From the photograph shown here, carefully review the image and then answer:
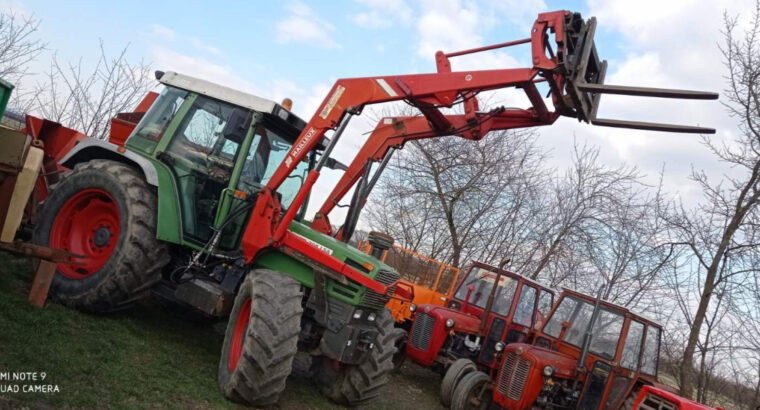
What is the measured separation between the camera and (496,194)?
1520cm

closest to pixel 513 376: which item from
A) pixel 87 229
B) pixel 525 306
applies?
pixel 525 306

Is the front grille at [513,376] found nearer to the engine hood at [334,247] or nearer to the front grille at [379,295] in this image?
the front grille at [379,295]

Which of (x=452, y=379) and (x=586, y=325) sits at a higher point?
(x=586, y=325)

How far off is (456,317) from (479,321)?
0.57 metres

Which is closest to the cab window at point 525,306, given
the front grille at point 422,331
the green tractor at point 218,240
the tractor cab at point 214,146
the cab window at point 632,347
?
the front grille at point 422,331

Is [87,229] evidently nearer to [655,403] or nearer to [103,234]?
[103,234]

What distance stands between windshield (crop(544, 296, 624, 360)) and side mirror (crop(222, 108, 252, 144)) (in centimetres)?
572

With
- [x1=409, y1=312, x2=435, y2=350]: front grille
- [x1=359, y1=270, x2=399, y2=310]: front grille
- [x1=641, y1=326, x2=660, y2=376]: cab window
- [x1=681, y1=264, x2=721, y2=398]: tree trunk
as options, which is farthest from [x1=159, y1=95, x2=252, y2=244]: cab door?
[x1=681, y1=264, x2=721, y2=398]: tree trunk

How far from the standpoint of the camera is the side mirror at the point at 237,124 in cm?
603

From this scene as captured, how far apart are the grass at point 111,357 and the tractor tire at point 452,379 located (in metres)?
1.60

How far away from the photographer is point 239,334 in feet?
18.1

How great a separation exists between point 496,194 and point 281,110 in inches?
391

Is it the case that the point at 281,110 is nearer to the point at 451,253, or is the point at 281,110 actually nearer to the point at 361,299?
the point at 361,299

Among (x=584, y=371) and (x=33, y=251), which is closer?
(x=33, y=251)
